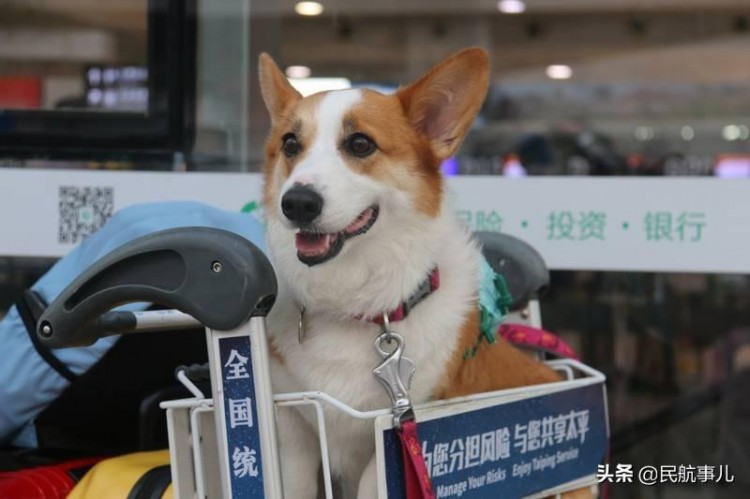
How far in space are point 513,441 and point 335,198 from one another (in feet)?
1.50

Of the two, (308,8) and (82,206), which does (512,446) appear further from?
(308,8)

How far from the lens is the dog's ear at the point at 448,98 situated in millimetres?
1631

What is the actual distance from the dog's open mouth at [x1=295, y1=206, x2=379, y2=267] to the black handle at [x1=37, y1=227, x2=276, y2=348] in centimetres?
22

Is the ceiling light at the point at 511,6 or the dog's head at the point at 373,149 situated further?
the ceiling light at the point at 511,6

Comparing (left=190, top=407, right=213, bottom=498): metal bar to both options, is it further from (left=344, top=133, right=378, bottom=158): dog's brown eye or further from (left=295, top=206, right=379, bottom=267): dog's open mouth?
(left=344, top=133, right=378, bottom=158): dog's brown eye

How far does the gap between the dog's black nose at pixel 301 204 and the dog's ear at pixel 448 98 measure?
30 cm

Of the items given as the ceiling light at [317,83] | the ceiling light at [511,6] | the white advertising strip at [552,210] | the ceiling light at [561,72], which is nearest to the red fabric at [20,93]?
the white advertising strip at [552,210]

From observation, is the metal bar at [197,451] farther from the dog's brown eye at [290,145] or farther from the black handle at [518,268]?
the black handle at [518,268]

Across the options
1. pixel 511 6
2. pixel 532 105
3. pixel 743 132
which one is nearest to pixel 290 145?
pixel 511 6

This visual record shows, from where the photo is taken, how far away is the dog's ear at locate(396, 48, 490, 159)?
1631 millimetres

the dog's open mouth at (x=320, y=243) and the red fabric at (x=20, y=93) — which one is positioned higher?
the red fabric at (x=20, y=93)

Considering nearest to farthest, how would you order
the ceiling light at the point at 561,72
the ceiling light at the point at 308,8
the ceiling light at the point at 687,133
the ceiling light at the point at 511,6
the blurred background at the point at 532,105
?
the blurred background at the point at 532,105
the ceiling light at the point at 308,8
the ceiling light at the point at 511,6
the ceiling light at the point at 687,133
the ceiling light at the point at 561,72

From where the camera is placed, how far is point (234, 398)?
132 cm

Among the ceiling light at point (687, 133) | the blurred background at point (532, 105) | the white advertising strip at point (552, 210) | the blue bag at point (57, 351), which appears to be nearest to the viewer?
the blue bag at point (57, 351)
